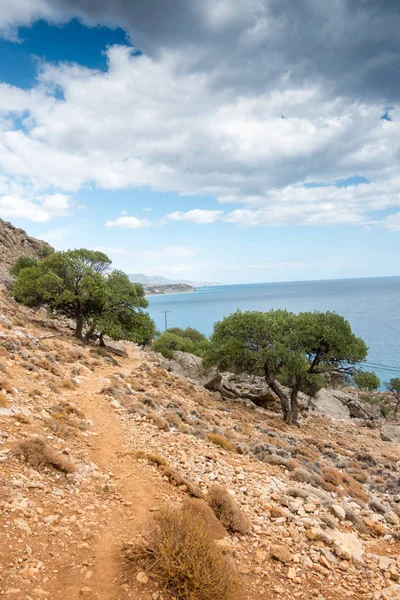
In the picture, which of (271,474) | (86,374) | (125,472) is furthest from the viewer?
(86,374)

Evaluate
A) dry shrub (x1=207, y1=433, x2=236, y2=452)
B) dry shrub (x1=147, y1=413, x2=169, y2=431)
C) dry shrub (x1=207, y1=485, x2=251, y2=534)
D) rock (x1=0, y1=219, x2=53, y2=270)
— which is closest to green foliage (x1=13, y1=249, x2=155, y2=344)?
dry shrub (x1=147, y1=413, x2=169, y2=431)

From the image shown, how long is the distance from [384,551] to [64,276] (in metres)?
34.4

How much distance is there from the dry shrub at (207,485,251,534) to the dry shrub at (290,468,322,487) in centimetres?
457

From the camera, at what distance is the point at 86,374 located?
2144 centimetres

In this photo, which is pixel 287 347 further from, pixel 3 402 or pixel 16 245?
pixel 16 245

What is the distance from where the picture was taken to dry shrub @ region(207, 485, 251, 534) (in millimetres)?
8039

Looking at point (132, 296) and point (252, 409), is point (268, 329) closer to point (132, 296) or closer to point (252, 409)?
point (252, 409)

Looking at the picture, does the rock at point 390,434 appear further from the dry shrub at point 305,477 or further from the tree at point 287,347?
the dry shrub at point 305,477

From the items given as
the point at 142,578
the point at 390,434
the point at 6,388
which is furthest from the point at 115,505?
the point at 390,434

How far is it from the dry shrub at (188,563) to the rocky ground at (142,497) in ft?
0.89

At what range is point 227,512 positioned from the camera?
27.3ft

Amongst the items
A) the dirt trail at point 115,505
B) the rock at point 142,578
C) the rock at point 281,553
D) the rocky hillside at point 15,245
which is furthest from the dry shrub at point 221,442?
the rocky hillside at point 15,245

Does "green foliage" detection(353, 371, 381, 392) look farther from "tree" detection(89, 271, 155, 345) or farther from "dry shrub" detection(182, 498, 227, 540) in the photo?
"dry shrub" detection(182, 498, 227, 540)

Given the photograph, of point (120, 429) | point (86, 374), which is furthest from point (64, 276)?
point (120, 429)
